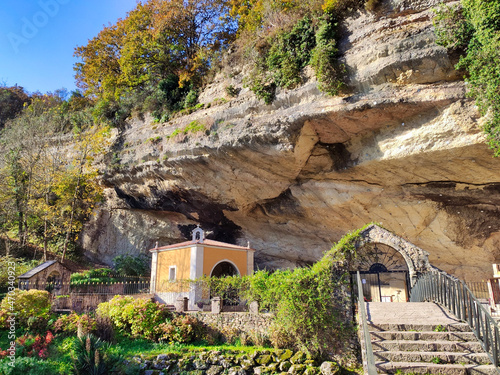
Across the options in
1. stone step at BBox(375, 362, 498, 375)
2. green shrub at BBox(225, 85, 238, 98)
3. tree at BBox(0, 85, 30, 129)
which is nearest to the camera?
stone step at BBox(375, 362, 498, 375)

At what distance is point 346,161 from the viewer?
1394cm

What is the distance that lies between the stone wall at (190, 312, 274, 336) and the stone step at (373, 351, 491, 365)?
231 inches

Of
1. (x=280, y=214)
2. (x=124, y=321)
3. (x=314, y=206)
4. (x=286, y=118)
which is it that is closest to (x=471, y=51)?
(x=286, y=118)

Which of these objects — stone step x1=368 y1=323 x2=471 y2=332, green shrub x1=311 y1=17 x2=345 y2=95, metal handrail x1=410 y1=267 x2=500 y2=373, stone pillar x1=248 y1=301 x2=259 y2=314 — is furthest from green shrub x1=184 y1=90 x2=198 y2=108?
stone step x1=368 y1=323 x2=471 y2=332

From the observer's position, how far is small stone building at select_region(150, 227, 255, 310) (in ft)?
52.9

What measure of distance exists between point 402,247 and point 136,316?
31.3 ft

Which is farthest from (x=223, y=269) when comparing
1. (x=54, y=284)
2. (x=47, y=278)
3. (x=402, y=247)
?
(x=402, y=247)

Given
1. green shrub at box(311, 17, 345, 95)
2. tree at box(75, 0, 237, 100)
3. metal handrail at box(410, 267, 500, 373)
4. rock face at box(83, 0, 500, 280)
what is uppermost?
tree at box(75, 0, 237, 100)

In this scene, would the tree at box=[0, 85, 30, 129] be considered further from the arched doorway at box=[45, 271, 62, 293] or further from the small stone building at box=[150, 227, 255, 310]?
the small stone building at box=[150, 227, 255, 310]

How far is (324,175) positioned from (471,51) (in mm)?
6932


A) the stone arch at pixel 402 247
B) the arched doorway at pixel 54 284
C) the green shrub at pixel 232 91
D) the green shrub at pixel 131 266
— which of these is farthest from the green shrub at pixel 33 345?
the green shrub at pixel 232 91

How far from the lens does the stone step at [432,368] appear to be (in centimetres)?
516

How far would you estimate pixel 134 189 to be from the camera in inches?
805

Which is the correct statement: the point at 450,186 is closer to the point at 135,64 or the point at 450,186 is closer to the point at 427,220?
the point at 427,220
